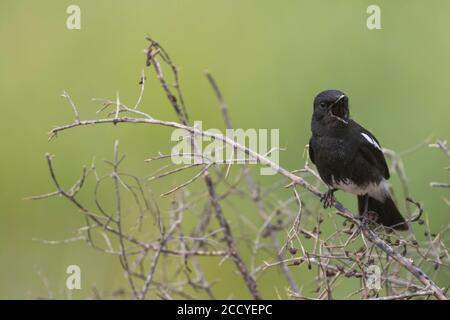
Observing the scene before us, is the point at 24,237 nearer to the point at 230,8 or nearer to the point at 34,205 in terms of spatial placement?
the point at 34,205

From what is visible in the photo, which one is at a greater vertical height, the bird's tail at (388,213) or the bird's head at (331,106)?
the bird's head at (331,106)

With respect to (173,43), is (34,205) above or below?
below

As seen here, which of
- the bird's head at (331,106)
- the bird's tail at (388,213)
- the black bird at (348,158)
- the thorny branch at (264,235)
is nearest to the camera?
the thorny branch at (264,235)

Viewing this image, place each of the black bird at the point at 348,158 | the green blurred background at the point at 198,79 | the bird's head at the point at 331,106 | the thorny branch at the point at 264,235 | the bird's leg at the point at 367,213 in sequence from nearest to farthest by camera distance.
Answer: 1. the thorny branch at the point at 264,235
2. the bird's head at the point at 331,106
3. the bird's leg at the point at 367,213
4. the black bird at the point at 348,158
5. the green blurred background at the point at 198,79

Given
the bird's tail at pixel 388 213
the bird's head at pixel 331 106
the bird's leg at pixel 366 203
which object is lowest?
the bird's tail at pixel 388 213

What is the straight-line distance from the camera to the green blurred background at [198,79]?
8.62 meters

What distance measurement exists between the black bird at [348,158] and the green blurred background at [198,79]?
84.0 inches

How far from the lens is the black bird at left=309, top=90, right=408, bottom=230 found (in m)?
5.52

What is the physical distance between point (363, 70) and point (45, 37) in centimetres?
341

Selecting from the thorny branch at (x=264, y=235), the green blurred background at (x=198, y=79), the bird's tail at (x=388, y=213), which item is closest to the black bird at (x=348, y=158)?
the bird's tail at (x=388, y=213)

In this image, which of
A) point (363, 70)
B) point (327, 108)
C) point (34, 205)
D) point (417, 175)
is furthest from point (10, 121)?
point (327, 108)

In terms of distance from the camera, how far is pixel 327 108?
17.7 feet

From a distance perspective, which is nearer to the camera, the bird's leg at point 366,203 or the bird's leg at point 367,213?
the bird's leg at point 367,213

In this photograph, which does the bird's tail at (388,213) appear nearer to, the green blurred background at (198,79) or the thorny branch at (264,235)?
the thorny branch at (264,235)
